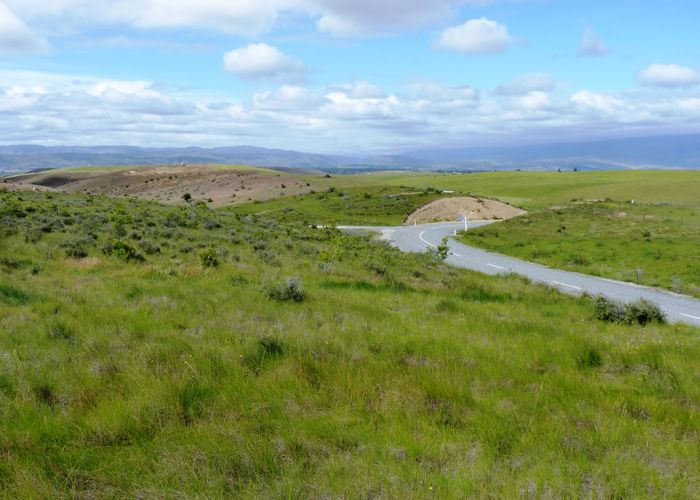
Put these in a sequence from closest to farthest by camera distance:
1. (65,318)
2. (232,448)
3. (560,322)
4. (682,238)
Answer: (232,448)
(65,318)
(560,322)
(682,238)

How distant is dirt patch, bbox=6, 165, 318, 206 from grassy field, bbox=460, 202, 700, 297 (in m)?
56.7

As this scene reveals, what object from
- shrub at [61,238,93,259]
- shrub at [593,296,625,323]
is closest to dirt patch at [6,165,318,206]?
shrub at [61,238,93,259]

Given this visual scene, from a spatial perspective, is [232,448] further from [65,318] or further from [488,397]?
[65,318]

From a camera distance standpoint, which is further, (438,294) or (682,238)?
(682,238)

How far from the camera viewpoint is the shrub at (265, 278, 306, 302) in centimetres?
1227

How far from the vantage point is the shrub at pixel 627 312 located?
42.0ft

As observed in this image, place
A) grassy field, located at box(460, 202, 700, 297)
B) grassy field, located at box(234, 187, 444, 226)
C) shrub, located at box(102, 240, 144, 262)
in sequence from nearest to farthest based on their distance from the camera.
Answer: shrub, located at box(102, 240, 144, 262)
grassy field, located at box(460, 202, 700, 297)
grassy field, located at box(234, 187, 444, 226)

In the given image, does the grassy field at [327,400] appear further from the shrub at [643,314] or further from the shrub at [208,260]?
the shrub at [208,260]

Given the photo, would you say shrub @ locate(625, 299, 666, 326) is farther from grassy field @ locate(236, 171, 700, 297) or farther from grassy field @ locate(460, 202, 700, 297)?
grassy field @ locate(236, 171, 700, 297)

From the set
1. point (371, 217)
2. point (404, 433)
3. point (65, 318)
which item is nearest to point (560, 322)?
point (404, 433)

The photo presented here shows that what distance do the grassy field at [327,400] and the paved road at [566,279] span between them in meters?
7.70

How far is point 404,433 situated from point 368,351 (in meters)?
2.96

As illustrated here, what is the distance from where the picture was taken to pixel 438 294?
15438 mm

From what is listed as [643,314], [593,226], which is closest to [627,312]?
[643,314]
